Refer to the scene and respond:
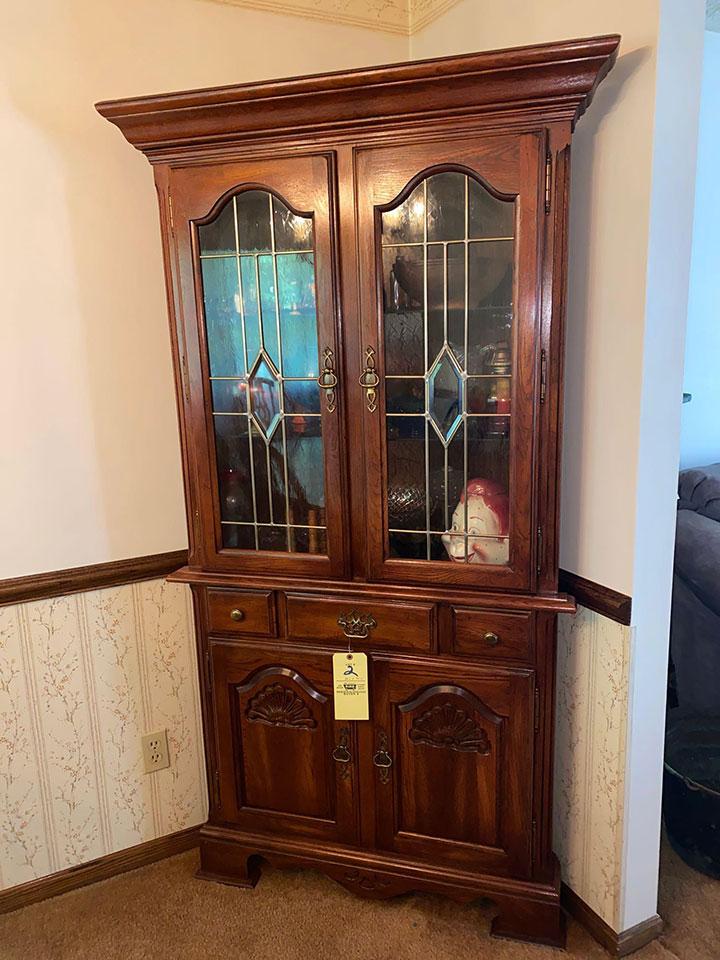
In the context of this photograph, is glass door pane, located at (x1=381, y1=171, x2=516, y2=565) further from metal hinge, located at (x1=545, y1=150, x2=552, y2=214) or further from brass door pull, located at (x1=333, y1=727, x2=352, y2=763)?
brass door pull, located at (x1=333, y1=727, x2=352, y2=763)

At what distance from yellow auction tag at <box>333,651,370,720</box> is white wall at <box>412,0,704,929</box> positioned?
550mm

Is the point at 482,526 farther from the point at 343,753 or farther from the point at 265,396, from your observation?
the point at 343,753

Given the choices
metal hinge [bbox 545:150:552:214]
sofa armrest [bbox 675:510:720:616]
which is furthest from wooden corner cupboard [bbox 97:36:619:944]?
sofa armrest [bbox 675:510:720:616]

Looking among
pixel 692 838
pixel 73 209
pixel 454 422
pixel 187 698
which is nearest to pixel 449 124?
pixel 454 422

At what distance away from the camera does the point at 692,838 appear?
1896 mm

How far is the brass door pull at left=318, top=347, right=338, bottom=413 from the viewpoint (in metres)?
1.52

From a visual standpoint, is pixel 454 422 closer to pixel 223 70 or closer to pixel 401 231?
pixel 401 231

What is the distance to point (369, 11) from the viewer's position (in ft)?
6.24

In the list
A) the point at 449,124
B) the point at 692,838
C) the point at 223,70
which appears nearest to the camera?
the point at 449,124

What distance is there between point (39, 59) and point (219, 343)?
0.77 metres

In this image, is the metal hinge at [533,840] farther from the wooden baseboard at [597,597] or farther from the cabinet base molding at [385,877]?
the wooden baseboard at [597,597]

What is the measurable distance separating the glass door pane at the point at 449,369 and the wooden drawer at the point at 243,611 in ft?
1.16

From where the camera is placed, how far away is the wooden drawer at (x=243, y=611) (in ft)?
5.54

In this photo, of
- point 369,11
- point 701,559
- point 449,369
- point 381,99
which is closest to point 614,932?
point 701,559
